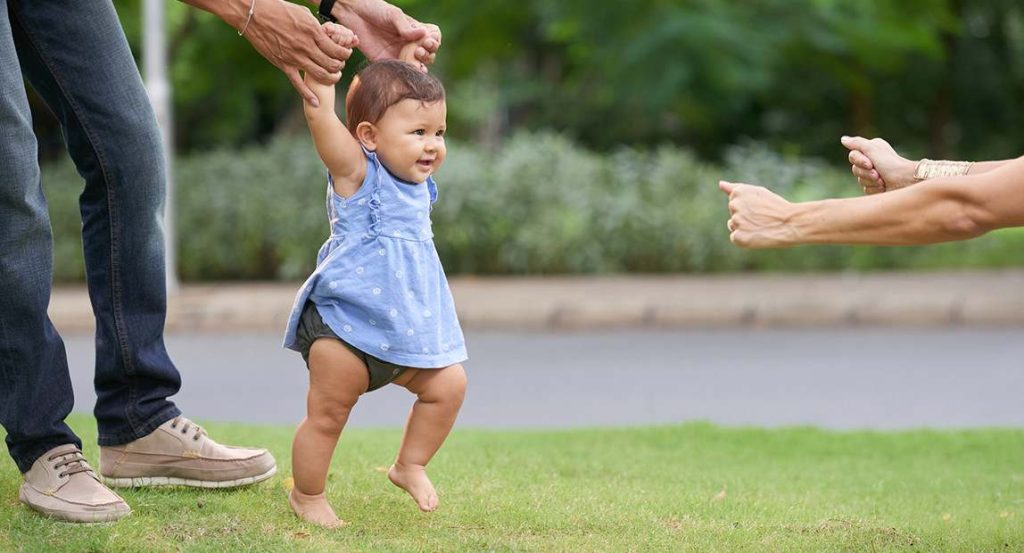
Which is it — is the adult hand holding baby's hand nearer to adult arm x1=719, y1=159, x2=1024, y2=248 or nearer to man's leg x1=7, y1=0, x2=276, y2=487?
man's leg x1=7, y1=0, x2=276, y2=487

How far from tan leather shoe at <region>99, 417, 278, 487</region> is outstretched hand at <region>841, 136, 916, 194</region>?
1897 millimetres

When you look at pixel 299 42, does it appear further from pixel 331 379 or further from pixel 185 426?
pixel 185 426

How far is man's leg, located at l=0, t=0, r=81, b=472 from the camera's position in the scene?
3352 mm

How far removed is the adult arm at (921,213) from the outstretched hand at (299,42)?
1.18 m

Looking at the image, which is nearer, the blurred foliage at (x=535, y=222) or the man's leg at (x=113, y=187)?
the man's leg at (x=113, y=187)

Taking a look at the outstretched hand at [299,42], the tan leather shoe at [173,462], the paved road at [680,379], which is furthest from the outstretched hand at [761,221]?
the paved road at [680,379]

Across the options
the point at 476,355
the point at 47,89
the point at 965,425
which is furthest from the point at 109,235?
the point at 476,355

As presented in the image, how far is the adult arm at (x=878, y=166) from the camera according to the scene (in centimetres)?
360

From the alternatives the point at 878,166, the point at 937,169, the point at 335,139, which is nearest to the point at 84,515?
the point at 335,139

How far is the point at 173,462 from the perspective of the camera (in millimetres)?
3924

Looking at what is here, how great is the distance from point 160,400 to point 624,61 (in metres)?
12.1

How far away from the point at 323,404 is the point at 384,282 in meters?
0.34

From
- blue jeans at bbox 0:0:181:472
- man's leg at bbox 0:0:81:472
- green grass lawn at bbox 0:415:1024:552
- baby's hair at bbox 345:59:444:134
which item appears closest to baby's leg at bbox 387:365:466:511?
green grass lawn at bbox 0:415:1024:552

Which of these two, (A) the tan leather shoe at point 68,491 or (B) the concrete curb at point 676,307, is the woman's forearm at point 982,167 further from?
(B) the concrete curb at point 676,307
